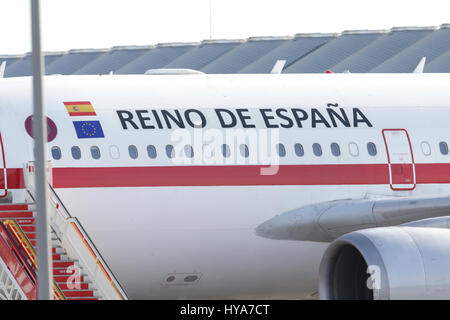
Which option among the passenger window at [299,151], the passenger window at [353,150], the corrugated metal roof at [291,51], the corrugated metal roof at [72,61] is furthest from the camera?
the corrugated metal roof at [72,61]

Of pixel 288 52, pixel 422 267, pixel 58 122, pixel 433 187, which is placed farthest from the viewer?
pixel 288 52

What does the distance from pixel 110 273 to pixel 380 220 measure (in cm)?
525

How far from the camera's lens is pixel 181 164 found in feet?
68.6

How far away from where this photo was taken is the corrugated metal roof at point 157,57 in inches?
2534

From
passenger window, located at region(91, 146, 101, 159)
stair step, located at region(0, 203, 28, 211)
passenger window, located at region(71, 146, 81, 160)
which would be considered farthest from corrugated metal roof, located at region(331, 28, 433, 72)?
stair step, located at region(0, 203, 28, 211)

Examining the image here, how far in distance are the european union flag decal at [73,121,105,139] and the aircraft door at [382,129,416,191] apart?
214 inches

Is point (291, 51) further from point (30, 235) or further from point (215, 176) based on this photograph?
point (30, 235)

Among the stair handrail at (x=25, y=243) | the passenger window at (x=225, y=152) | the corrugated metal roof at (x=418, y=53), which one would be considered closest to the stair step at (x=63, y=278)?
the stair handrail at (x=25, y=243)

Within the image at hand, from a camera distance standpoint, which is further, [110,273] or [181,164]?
[181,164]

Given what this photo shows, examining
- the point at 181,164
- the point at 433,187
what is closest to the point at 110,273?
the point at 181,164

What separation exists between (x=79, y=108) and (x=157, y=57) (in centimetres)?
4504

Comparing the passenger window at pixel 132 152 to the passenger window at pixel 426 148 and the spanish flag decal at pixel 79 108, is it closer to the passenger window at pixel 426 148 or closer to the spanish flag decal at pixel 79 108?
the spanish flag decal at pixel 79 108

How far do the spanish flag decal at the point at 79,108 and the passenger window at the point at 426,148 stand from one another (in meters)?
6.31
